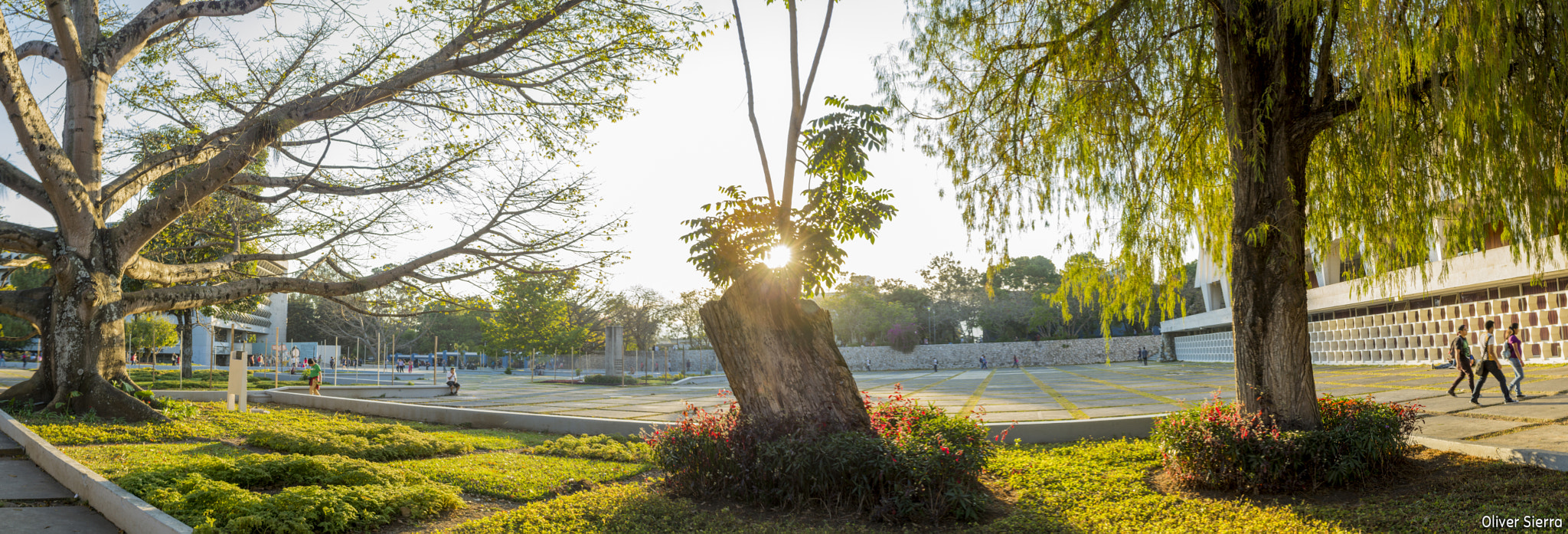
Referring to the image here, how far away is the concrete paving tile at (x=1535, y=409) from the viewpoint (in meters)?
8.95

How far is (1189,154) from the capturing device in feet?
26.7

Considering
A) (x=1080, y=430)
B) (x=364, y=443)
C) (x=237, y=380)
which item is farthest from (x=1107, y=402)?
(x=237, y=380)

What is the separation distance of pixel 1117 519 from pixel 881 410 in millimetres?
2220

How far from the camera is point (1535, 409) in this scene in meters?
9.68

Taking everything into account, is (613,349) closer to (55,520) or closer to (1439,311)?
(55,520)

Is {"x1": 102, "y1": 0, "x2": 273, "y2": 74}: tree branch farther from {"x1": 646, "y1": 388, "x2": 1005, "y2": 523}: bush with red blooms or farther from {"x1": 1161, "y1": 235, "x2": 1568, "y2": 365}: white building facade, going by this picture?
{"x1": 1161, "y1": 235, "x2": 1568, "y2": 365}: white building facade

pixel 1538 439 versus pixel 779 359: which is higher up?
pixel 779 359

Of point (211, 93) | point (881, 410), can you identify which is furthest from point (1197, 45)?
point (211, 93)

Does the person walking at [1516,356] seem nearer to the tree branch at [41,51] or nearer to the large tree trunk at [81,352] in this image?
the large tree trunk at [81,352]

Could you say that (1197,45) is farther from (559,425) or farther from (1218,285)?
(1218,285)

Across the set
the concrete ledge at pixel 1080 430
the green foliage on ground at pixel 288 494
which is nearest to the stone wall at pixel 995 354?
the concrete ledge at pixel 1080 430

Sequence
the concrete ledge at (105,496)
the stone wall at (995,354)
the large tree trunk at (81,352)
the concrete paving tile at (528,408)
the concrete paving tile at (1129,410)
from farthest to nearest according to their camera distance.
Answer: the stone wall at (995,354), the concrete paving tile at (528,408), the concrete paving tile at (1129,410), the large tree trunk at (81,352), the concrete ledge at (105,496)

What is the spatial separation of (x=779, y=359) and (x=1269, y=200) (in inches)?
179

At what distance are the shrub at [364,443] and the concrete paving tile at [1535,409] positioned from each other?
12919mm
